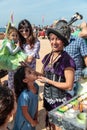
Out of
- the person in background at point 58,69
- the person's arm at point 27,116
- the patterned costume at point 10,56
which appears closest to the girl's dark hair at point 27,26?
the patterned costume at point 10,56

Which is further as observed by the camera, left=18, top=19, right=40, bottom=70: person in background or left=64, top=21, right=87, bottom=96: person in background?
left=18, top=19, right=40, bottom=70: person in background

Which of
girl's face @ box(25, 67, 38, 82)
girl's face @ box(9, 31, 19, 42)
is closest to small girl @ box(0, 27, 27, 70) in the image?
girl's face @ box(9, 31, 19, 42)

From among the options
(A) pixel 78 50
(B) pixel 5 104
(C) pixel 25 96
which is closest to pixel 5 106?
(B) pixel 5 104

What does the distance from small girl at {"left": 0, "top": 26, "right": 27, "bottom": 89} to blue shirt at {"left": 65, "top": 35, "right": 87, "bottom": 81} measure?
0.81 m

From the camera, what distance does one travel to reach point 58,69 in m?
3.03

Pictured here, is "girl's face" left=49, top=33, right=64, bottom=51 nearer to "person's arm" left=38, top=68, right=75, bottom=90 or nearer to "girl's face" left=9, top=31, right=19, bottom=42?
"person's arm" left=38, top=68, right=75, bottom=90

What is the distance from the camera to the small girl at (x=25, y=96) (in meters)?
3.05

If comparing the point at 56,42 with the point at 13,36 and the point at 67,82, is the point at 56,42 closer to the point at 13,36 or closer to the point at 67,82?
the point at 67,82

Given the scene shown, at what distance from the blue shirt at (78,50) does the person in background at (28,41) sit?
3.00ft

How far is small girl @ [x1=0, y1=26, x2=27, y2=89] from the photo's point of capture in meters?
4.19

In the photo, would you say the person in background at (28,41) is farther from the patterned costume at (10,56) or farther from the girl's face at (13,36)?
the patterned costume at (10,56)

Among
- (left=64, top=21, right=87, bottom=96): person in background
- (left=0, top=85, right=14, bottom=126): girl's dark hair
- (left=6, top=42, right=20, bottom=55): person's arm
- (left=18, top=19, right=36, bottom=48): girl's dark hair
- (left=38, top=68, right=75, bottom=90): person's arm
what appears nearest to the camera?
(left=0, top=85, right=14, bottom=126): girl's dark hair

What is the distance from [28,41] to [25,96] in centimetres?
166

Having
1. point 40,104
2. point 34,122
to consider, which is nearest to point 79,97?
point 34,122
